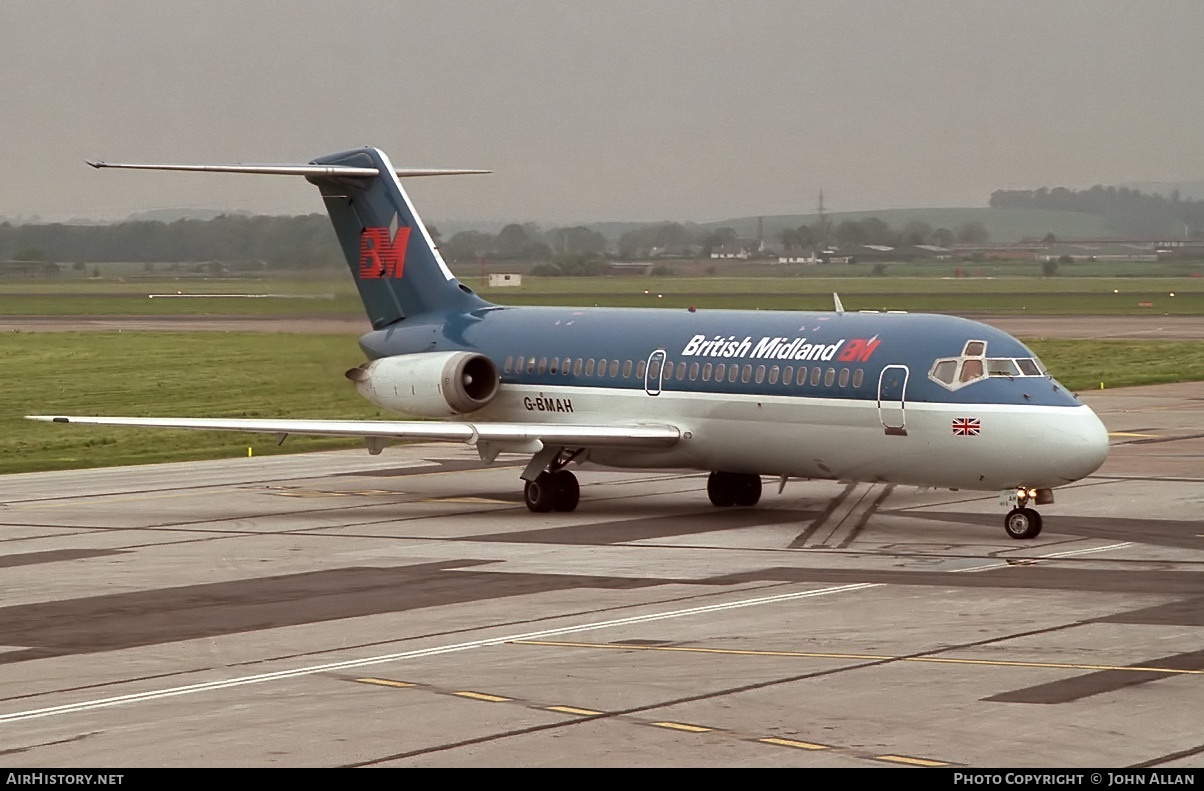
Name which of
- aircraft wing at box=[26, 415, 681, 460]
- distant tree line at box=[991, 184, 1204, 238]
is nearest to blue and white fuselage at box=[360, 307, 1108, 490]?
aircraft wing at box=[26, 415, 681, 460]

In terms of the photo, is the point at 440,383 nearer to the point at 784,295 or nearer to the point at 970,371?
the point at 970,371

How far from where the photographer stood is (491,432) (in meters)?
31.0

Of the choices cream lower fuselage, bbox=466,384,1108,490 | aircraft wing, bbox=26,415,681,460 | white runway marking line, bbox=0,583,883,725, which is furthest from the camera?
aircraft wing, bbox=26,415,681,460

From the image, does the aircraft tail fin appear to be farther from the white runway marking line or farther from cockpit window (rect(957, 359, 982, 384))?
the white runway marking line

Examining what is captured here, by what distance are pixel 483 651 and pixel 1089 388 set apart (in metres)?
42.4

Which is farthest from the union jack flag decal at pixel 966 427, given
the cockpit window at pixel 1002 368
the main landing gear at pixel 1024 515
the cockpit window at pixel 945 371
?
the main landing gear at pixel 1024 515

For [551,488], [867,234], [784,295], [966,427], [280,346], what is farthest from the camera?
[867,234]

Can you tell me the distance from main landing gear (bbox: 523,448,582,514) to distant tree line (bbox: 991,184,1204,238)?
122 metres

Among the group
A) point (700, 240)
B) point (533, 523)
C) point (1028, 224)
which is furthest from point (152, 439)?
point (1028, 224)

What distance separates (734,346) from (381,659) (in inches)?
519

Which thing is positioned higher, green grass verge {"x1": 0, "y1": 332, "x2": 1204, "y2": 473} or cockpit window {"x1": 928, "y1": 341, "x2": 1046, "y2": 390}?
cockpit window {"x1": 928, "y1": 341, "x2": 1046, "y2": 390}

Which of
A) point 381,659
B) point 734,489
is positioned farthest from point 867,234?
point 381,659

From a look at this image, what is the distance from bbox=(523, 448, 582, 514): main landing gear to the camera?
105ft

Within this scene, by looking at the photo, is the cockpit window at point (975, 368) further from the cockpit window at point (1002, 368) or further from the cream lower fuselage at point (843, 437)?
the cream lower fuselage at point (843, 437)
